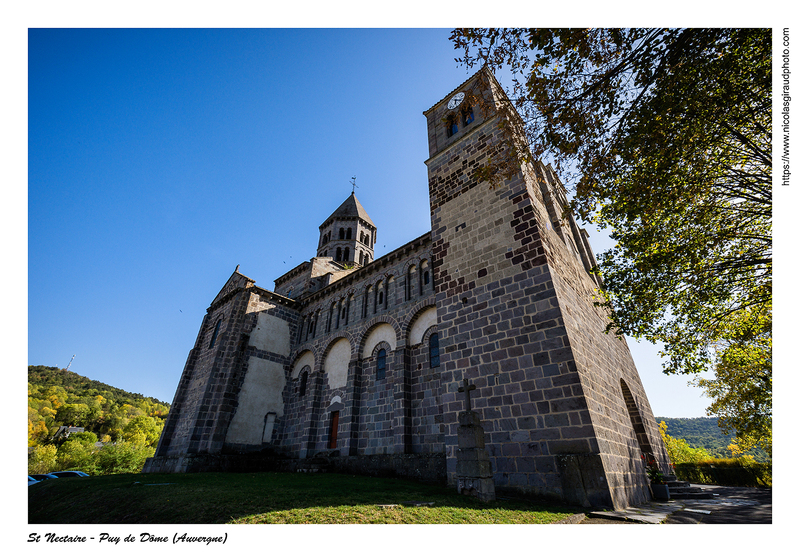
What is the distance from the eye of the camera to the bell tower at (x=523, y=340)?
8.05 m

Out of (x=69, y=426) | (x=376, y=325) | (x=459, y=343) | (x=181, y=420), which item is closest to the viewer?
(x=459, y=343)

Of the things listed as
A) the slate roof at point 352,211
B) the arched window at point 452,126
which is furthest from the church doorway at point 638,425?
the slate roof at point 352,211

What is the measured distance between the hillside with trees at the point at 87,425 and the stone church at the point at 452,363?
29844 millimetres

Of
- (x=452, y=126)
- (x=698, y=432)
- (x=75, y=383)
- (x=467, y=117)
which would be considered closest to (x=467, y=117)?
(x=467, y=117)

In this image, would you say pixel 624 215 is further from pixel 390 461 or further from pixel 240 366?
pixel 240 366

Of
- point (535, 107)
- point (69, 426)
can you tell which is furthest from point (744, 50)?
point (69, 426)

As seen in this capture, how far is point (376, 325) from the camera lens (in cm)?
1811

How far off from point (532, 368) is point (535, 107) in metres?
6.43

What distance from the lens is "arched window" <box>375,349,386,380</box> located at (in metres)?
16.8

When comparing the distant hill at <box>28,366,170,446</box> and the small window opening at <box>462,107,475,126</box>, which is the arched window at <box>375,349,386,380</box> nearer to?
the small window opening at <box>462,107,475,126</box>

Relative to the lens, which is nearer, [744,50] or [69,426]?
[744,50]

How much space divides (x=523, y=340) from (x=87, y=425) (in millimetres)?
101661

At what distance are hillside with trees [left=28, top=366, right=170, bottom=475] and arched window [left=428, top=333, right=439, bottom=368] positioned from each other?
41342 mm

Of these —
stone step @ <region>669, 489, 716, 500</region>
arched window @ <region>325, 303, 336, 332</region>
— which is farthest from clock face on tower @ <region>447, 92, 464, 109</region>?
stone step @ <region>669, 489, 716, 500</region>
